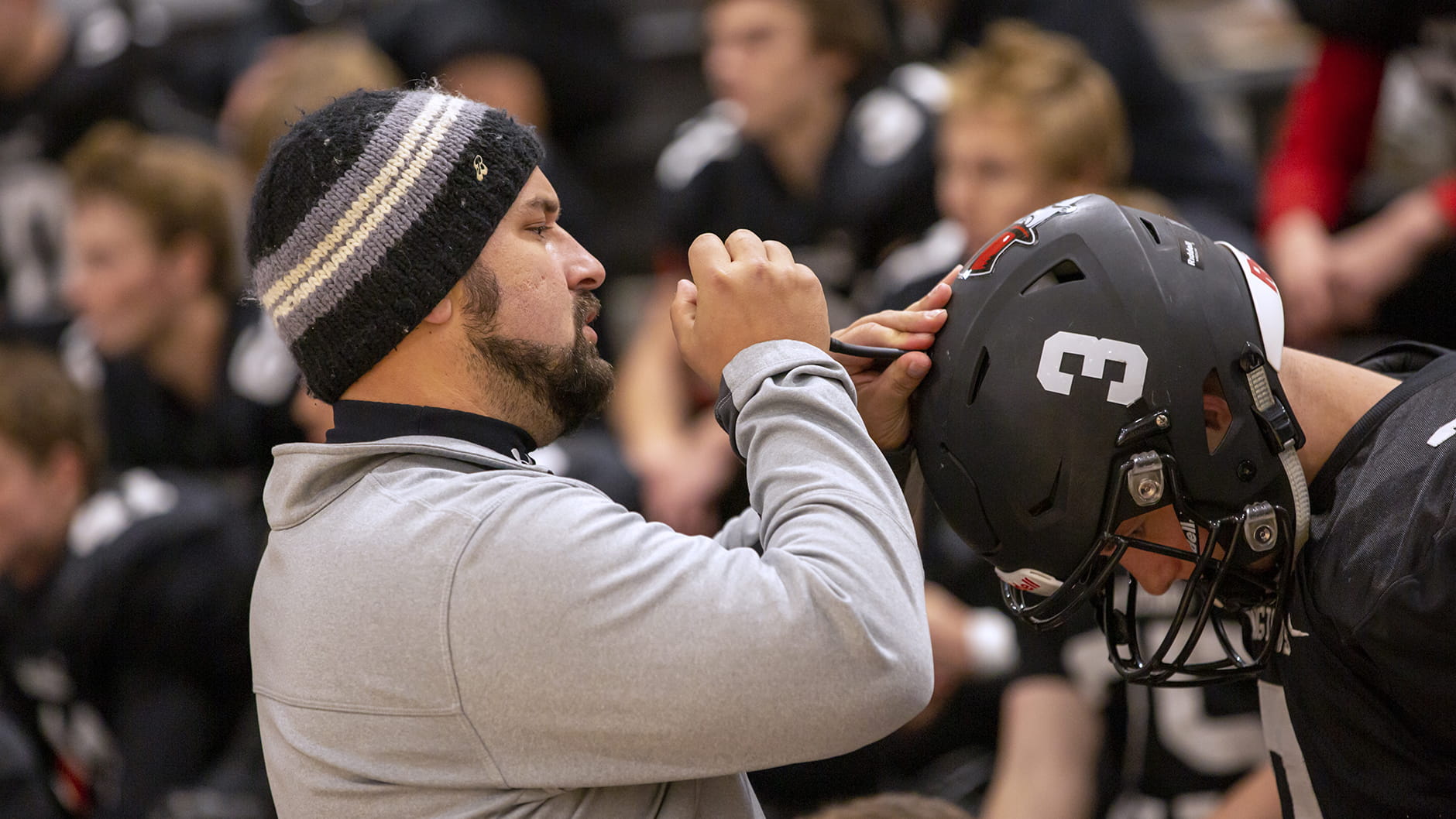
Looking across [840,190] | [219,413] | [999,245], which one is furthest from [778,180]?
[999,245]

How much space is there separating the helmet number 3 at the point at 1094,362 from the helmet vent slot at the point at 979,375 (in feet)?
0.21

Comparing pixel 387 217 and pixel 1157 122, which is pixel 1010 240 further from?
pixel 1157 122

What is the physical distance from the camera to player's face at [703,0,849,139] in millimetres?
4555

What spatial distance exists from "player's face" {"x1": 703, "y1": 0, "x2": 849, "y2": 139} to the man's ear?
2.91m

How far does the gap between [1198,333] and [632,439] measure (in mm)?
3049

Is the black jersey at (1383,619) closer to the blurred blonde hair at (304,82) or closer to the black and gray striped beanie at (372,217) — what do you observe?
the black and gray striped beanie at (372,217)

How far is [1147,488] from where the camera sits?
1796 mm

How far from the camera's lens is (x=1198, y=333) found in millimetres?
1798

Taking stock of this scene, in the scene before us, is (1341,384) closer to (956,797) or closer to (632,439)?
(956,797)

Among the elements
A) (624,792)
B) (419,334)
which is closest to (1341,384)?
(624,792)

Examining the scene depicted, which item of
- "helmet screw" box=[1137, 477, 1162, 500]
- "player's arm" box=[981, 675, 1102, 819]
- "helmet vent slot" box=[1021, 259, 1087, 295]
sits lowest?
"player's arm" box=[981, 675, 1102, 819]

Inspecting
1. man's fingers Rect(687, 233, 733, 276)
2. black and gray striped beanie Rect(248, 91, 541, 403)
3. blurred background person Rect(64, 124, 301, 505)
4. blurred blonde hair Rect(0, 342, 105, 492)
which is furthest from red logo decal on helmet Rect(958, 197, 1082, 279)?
blurred blonde hair Rect(0, 342, 105, 492)

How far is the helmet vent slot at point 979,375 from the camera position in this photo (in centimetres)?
184

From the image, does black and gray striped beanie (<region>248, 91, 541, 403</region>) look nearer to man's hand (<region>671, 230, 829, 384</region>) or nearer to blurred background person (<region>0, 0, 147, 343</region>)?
man's hand (<region>671, 230, 829, 384</region>)
